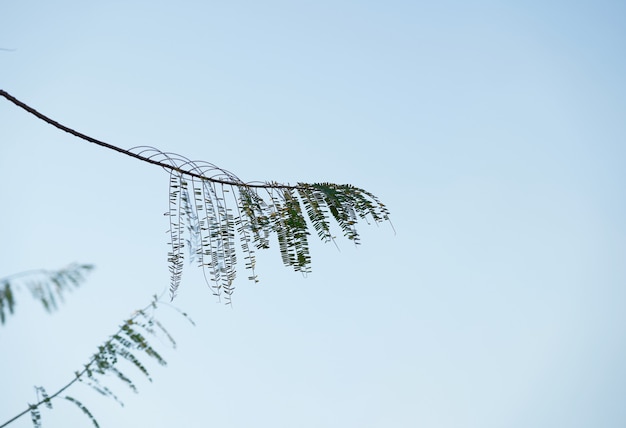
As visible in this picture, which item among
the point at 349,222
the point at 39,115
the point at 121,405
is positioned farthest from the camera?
the point at 349,222

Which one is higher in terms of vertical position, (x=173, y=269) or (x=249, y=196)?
(x=249, y=196)

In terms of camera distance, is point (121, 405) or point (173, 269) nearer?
point (121, 405)

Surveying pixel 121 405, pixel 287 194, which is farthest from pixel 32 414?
pixel 287 194

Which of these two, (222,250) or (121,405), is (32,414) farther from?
(222,250)

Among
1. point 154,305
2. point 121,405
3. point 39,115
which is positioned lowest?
point 121,405

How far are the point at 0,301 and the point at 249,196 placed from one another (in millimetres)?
1214

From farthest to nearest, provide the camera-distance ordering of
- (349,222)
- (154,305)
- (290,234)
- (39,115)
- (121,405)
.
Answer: (349,222) → (290,234) → (39,115) → (154,305) → (121,405)

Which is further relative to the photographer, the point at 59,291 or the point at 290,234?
the point at 290,234

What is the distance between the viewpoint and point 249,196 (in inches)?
72.1

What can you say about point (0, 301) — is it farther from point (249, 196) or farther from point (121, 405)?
point (249, 196)

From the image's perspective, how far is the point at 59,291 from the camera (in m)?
0.66

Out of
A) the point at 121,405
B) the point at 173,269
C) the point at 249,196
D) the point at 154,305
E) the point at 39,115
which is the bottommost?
the point at 121,405

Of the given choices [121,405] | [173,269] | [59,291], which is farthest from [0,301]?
[173,269]

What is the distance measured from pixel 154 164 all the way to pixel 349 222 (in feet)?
1.97
